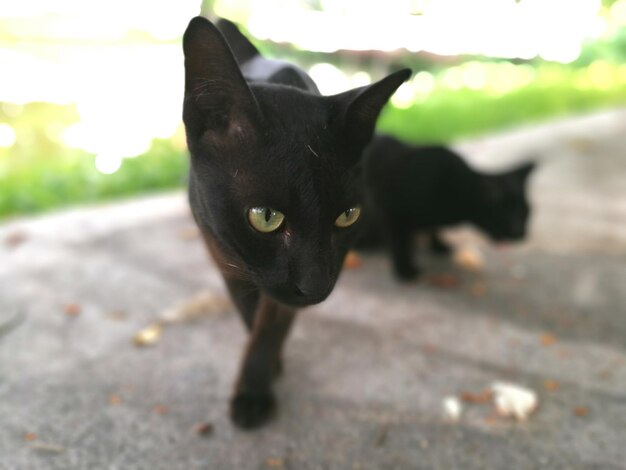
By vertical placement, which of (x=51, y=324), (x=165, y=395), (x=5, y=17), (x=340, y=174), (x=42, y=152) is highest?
(x=340, y=174)

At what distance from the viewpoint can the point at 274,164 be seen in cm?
83

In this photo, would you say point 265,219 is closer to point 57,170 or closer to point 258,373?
point 258,373

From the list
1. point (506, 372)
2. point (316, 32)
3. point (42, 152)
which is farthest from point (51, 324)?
point (316, 32)

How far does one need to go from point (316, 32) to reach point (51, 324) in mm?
2864

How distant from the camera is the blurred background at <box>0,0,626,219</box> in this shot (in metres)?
2.69

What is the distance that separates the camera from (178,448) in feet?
3.69

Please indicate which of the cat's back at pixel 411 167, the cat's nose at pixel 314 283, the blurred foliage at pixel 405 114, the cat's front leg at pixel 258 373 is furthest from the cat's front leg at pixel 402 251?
Answer: the blurred foliage at pixel 405 114

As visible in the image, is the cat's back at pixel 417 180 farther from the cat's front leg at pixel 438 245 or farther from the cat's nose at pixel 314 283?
the cat's nose at pixel 314 283

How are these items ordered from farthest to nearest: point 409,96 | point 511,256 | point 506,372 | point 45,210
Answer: point 409,96, point 45,210, point 511,256, point 506,372

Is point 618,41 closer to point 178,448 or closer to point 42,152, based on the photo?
point 42,152

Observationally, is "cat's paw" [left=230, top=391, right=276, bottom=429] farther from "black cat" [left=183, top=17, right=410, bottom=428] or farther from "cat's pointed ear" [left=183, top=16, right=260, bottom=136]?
"cat's pointed ear" [left=183, top=16, right=260, bottom=136]

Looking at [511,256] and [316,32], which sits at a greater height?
[316,32]

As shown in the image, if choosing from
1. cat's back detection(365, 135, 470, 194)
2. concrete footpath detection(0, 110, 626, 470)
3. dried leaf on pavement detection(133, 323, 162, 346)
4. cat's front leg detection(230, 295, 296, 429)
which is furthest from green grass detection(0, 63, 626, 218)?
cat's front leg detection(230, 295, 296, 429)

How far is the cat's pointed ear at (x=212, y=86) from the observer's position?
783 mm
